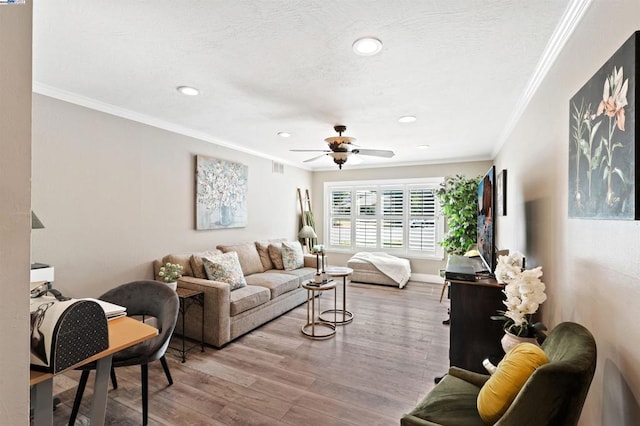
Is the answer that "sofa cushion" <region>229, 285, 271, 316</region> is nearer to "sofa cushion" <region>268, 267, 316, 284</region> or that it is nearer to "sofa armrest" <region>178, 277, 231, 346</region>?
"sofa armrest" <region>178, 277, 231, 346</region>

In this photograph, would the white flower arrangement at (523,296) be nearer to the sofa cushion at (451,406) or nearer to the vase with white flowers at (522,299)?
the vase with white flowers at (522,299)

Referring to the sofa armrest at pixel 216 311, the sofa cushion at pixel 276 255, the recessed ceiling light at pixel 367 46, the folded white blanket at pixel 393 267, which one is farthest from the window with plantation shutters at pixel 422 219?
the recessed ceiling light at pixel 367 46

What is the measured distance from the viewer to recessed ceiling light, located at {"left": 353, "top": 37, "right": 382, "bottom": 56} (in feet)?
6.12

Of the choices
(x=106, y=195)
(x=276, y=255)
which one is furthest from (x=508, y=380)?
(x=276, y=255)

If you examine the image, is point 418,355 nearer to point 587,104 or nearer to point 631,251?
point 631,251

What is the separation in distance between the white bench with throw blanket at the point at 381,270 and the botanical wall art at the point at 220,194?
2465 millimetres

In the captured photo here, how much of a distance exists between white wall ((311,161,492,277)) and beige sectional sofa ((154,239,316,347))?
8.15ft

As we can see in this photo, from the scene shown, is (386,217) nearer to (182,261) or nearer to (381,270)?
(381,270)

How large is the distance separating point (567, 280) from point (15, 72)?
7.90ft

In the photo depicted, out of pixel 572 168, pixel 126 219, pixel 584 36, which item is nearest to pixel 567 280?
pixel 572 168

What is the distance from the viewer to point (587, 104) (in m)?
1.39

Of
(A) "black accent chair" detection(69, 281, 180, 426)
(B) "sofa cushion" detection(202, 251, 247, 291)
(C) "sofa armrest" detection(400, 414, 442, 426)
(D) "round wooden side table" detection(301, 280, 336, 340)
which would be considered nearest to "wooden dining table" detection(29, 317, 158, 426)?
(A) "black accent chair" detection(69, 281, 180, 426)

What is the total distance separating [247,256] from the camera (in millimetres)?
4508

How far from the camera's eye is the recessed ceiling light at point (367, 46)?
1.86 m
